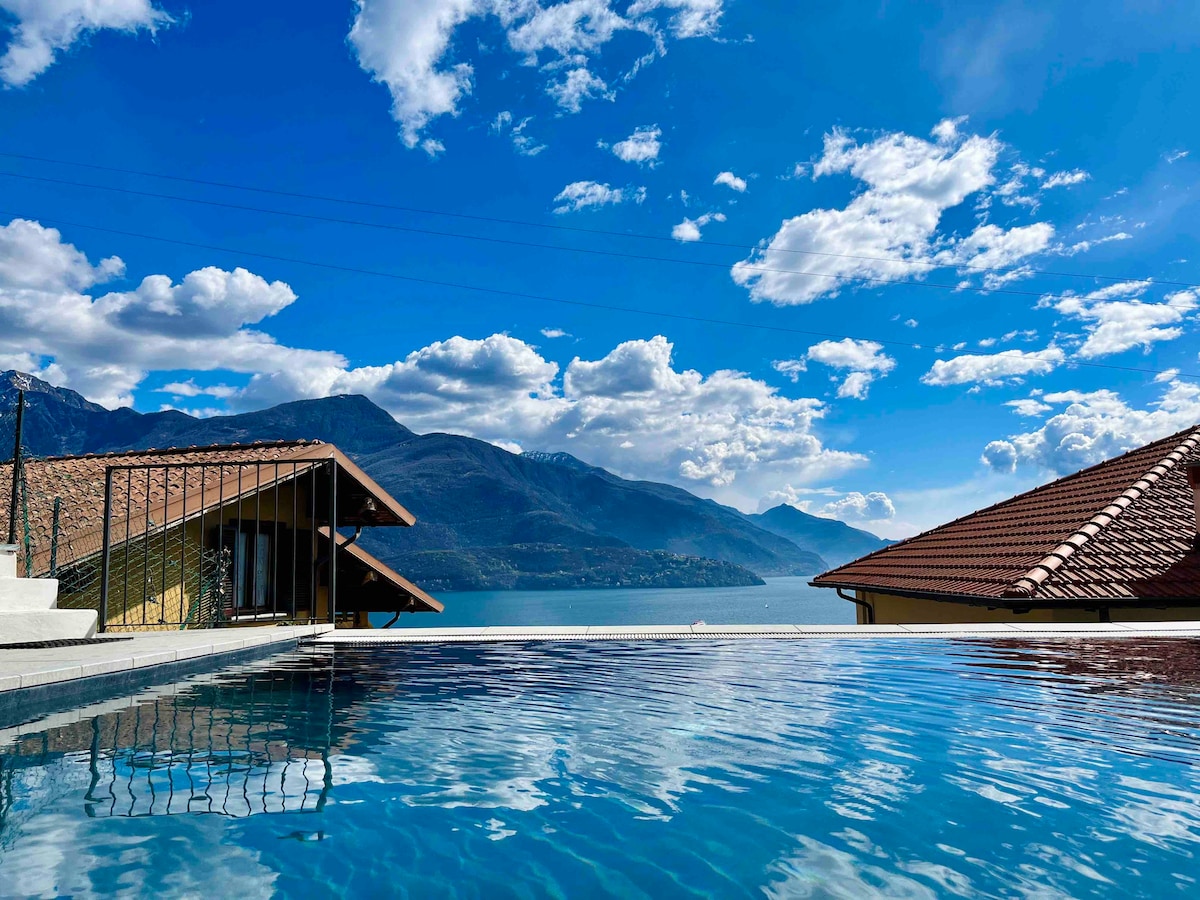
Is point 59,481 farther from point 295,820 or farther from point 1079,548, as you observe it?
point 1079,548

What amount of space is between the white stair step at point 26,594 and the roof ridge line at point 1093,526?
1229cm

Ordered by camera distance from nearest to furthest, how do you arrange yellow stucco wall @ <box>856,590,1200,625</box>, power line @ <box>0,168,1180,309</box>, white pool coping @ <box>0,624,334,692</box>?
1. white pool coping @ <box>0,624,334,692</box>
2. yellow stucco wall @ <box>856,590,1200,625</box>
3. power line @ <box>0,168,1180,309</box>

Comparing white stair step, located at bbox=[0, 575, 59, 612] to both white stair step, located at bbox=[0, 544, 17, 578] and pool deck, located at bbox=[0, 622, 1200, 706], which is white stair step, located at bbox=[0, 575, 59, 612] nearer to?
white stair step, located at bbox=[0, 544, 17, 578]

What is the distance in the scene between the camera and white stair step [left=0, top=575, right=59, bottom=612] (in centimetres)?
798

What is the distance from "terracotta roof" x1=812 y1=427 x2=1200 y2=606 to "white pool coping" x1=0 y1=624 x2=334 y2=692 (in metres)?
10.1

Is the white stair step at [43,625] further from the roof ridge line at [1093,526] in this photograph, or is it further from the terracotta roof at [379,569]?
the roof ridge line at [1093,526]

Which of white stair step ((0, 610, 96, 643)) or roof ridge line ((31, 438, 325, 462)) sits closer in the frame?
white stair step ((0, 610, 96, 643))

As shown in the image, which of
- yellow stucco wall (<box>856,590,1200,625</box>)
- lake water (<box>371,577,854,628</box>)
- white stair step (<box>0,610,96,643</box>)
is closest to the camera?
white stair step (<box>0,610,96,643</box>)

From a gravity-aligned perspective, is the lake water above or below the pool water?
below

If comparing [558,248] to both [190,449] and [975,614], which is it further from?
[975,614]

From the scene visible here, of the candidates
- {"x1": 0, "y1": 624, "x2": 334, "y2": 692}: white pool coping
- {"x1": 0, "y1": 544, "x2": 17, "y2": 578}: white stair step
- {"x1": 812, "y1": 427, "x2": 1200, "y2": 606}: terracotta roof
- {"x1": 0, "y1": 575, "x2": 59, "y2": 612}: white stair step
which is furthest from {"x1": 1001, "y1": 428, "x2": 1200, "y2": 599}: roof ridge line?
{"x1": 0, "y1": 544, "x2": 17, "y2": 578}: white stair step

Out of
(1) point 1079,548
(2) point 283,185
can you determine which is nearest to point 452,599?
(2) point 283,185

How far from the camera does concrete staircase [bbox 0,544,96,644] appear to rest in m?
7.75

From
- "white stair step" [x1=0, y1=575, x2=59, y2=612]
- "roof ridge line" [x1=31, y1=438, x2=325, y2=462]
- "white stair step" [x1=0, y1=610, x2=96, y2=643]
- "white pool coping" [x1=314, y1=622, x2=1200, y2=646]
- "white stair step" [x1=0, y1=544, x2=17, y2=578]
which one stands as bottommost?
"white pool coping" [x1=314, y1=622, x2=1200, y2=646]
